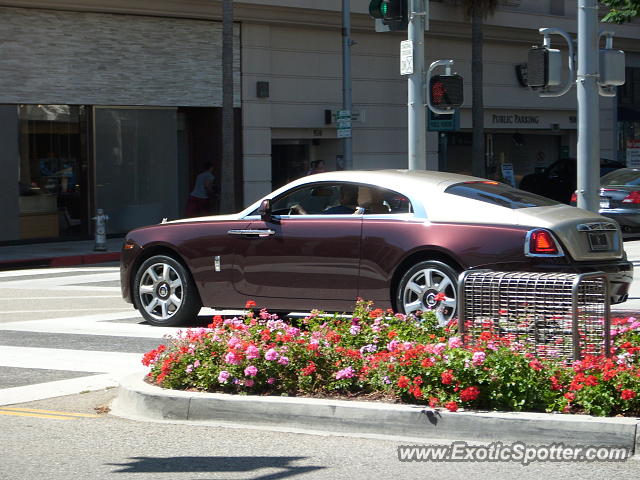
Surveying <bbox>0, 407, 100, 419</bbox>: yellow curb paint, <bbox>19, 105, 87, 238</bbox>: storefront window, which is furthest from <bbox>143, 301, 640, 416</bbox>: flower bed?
<bbox>19, 105, 87, 238</bbox>: storefront window

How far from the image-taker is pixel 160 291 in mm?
12047

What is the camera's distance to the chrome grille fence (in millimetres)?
7434

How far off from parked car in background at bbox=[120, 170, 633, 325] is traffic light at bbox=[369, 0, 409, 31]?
3.69 metres

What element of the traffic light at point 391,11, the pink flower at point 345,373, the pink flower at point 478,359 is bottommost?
the pink flower at point 345,373

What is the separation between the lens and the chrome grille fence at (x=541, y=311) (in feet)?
→ 24.4

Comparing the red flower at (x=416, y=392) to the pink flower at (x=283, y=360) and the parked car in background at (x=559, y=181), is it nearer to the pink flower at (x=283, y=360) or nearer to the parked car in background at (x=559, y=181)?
the pink flower at (x=283, y=360)

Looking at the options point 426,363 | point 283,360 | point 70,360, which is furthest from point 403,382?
point 70,360

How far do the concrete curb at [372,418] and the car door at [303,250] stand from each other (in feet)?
10.5

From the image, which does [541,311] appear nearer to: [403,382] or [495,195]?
[403,382]

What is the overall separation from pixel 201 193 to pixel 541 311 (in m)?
19.7

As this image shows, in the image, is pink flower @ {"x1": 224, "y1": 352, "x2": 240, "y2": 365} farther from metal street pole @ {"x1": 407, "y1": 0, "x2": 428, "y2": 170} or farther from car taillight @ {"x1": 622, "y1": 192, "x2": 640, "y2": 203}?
car taillight @ {"x1": 622, "y1": 192, "x2": 640, "y2": 203}

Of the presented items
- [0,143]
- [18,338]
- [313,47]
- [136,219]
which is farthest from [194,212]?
[18,338]

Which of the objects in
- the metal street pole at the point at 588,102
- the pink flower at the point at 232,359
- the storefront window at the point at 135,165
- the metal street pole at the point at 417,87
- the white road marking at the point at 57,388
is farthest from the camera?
the storefront window at the point at 135,165

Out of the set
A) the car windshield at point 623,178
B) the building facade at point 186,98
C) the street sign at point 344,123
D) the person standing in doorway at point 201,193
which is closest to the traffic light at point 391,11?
the car windshield at point 623,178
